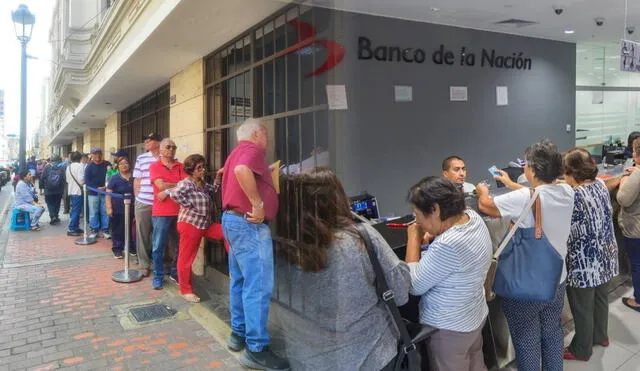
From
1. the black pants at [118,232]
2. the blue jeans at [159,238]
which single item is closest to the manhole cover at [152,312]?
the blue jeans at [159,238]

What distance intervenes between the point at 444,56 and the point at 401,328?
6057 mm

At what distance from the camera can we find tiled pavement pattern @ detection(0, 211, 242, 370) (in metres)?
3.52

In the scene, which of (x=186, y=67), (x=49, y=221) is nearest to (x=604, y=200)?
(x=186, y=67)

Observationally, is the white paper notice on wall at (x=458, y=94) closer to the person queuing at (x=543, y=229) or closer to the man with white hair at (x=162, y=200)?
the man with white hair at (x=162, y=200)

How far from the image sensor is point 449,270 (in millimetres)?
2133

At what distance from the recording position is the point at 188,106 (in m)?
6.34

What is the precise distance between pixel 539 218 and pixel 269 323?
2049mm

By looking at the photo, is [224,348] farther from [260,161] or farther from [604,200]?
[604,200]

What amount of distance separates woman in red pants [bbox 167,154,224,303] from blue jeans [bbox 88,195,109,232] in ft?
13.7

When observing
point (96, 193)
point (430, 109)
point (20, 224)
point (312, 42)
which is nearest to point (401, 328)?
point (312, 42)

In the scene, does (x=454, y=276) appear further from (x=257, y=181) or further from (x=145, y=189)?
(x=145, y=189)

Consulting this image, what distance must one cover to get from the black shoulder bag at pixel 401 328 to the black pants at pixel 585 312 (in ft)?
5.57

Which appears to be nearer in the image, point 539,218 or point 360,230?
point 360,230

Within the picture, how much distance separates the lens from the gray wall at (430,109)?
653 cm
